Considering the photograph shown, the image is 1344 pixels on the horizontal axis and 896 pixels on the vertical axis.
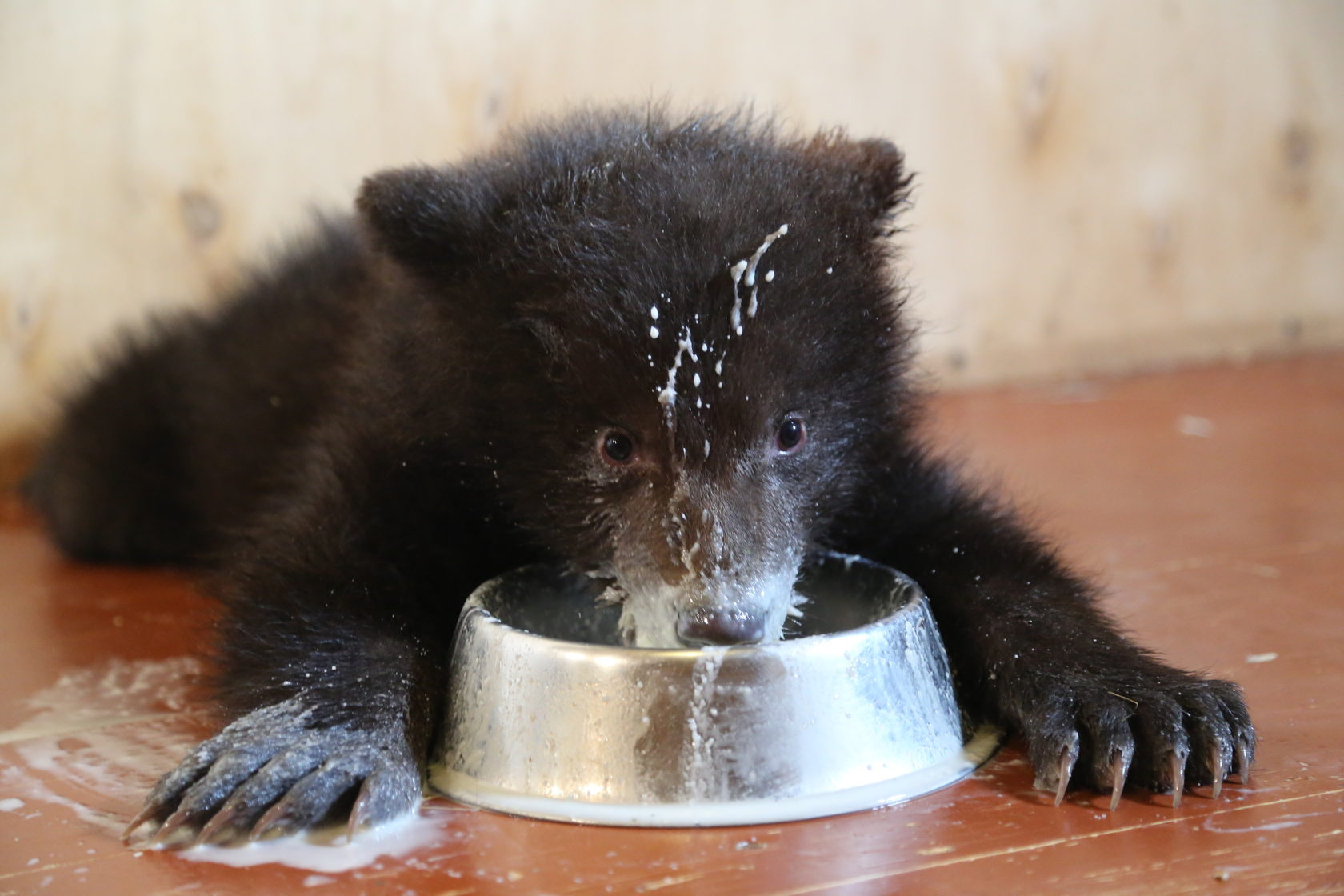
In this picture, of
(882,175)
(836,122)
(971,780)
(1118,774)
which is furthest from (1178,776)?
(836,122)

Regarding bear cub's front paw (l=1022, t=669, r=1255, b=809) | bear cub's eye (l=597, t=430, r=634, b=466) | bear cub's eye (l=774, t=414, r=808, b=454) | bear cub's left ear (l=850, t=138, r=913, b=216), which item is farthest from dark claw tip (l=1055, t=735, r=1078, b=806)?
bear cub's left ear (l=850, t=138, r=913, b=216)

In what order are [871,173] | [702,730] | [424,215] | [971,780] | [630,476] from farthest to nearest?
[871,173] → [424,215] → [630,476] → [971,780] → [702,730]

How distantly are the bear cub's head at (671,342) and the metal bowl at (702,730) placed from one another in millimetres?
99

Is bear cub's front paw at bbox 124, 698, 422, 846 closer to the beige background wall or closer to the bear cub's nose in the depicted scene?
the bear cub's nose

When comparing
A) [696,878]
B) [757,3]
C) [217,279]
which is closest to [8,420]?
[217,279]

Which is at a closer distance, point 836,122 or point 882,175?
point 882,175

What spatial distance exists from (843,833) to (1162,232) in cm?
484

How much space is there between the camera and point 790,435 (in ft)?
8.13

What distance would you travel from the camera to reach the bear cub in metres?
2.22

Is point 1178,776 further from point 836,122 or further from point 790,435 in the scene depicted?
point 836,122

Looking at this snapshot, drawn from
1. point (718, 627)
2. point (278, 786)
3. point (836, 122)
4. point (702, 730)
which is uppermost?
Answer: point (836, 122)

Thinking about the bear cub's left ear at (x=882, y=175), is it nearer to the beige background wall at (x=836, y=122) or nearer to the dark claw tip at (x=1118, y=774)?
the dark claw tip at (x=1118, y=774)

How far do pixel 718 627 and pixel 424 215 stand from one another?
918 millimetres

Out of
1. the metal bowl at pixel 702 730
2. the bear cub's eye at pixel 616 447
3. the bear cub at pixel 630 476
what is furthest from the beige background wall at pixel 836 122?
the metal bowl at pixel 702 730
